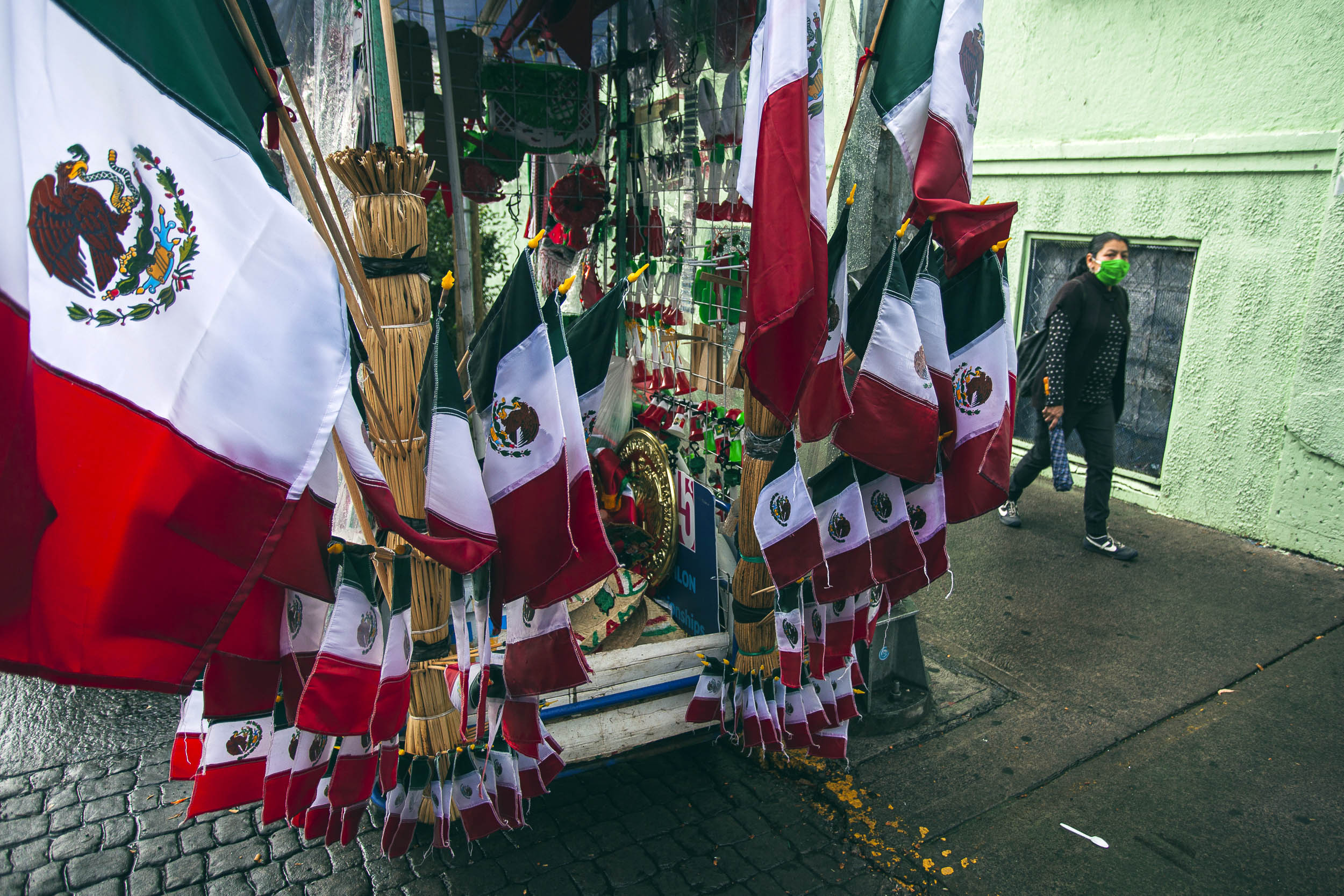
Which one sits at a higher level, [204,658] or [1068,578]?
[204,658]

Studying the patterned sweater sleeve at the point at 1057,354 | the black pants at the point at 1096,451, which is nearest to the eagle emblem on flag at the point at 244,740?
the patterned sweater sleeve at the point at 1057,354

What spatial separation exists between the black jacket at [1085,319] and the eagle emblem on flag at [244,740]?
202 inches

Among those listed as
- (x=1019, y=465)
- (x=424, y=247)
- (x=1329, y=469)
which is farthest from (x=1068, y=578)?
(x=424, y=247)

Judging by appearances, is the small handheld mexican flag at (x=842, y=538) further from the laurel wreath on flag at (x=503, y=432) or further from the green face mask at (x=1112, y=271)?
the green face mask at (x=1112, y=271)

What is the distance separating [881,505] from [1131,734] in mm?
1859

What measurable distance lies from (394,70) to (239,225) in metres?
0.82

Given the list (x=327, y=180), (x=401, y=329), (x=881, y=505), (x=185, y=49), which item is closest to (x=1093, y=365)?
(x=881, y=505)

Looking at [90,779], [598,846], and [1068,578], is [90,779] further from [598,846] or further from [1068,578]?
[1068,578]

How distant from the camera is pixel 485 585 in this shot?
104 inches

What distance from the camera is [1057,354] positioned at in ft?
18.3

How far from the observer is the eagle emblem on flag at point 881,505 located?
10.4 feet

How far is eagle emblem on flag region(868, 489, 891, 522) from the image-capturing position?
3176 millimetres

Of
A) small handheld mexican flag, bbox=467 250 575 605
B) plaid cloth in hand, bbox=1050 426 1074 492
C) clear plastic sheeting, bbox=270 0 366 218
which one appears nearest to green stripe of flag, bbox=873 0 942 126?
small handheld mexican flag, bbox=467 250 575 605

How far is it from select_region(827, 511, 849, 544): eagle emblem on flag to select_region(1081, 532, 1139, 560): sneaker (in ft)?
11.7
